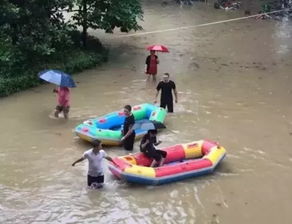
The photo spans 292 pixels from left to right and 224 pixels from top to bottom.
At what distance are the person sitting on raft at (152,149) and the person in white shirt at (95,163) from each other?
1.07 metres

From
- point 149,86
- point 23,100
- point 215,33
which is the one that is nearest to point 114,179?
point 23,100

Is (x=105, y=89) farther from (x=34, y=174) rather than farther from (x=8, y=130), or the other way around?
(x=34, y=174)

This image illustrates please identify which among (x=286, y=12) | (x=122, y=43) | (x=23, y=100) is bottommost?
(x=23, y=100)

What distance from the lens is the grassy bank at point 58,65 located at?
53.0 feet

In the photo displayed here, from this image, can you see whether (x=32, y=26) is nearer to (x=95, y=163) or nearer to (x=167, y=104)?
(x=167, y=104)

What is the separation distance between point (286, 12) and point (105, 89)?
61.0ft

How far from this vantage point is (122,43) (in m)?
23.3

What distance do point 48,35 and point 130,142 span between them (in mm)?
6736

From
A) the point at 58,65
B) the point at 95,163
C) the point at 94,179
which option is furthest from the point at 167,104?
the point at 58,65

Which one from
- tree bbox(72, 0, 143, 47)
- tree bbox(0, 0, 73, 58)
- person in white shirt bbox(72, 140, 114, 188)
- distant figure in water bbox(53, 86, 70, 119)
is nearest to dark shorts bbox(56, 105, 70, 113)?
distant figure in water bbox(53, 86, 70, 119)

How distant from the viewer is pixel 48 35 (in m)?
17.6

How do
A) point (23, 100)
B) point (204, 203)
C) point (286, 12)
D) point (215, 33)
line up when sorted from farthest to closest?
1. point (286, 12)
2. point (215, 33)
3. point (23, 100)
4. point (204, 203)

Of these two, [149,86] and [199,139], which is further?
[149,86]

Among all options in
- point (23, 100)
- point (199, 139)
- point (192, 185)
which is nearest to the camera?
point (192, 185)
